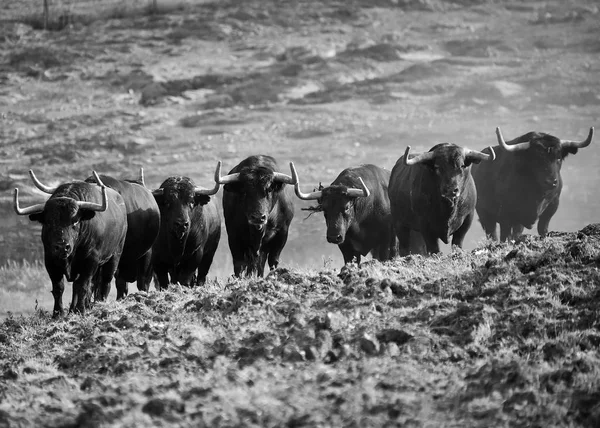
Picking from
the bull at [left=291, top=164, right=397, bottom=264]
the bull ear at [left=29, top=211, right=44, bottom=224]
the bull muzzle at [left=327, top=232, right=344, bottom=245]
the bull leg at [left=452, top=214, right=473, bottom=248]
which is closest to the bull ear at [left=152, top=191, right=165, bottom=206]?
the bull at [left=291, top=164, right=397, bottom=264]

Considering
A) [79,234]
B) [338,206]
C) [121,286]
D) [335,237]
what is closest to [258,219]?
[335,237]

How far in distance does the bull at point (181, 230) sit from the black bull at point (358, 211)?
5.60 ft

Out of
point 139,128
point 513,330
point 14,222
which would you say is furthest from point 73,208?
point 139,128

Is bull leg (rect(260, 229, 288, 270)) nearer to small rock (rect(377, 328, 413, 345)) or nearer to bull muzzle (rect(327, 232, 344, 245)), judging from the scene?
bull muzzle (rect(327, 232, 344, 245))

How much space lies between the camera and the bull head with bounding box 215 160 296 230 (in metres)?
17.6

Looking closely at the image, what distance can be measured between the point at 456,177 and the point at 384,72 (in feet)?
118

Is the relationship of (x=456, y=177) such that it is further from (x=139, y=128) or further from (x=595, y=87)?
(x=595, y=87)

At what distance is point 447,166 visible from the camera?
17.0 metres

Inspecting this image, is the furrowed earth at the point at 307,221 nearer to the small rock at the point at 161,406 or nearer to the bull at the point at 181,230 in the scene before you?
the small rock at the point at 161,406

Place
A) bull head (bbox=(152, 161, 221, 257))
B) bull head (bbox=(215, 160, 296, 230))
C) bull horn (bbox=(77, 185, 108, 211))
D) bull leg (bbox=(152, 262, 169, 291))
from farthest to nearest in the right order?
bull leg (bbox=(152, 262, 169, 291)) → bull head (bbox=(215, 160, 296, 230)) → bull head (bbox=(152, 161, 221, 257)) → bull horn (bbox=(77, 185, 108, 211))

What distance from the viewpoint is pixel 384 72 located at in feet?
172

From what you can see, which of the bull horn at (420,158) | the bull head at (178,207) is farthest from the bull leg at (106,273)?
the bull horn at (420,158)

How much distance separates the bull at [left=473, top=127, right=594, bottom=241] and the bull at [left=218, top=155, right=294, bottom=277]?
4425 mm

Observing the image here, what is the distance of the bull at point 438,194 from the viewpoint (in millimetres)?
17031
